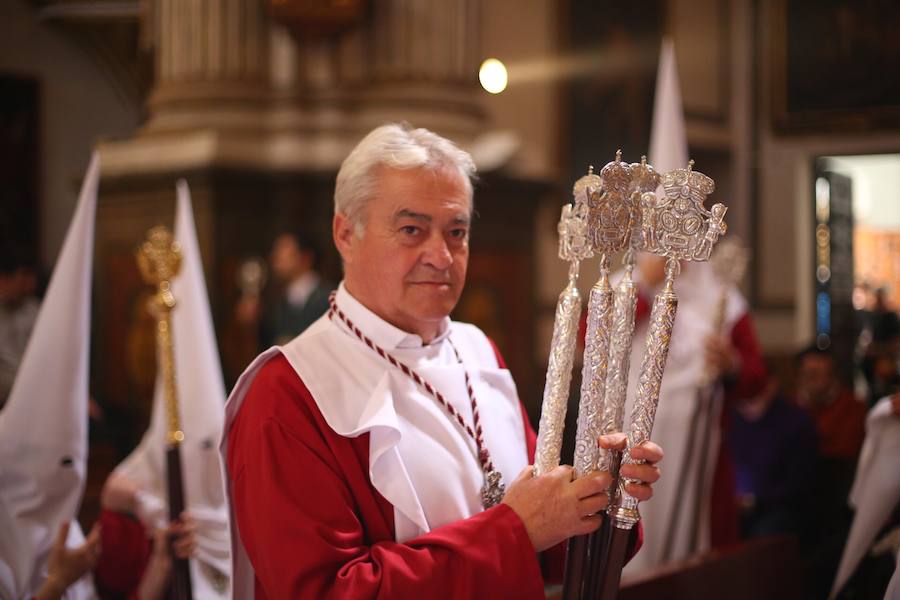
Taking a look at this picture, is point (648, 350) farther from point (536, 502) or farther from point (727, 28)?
point (727, 28)

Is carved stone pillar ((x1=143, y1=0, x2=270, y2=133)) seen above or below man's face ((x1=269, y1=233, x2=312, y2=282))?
above

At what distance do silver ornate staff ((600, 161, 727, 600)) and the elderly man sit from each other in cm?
5

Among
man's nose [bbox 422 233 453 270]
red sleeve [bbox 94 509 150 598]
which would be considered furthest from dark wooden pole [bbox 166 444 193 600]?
man's nose [bbox 422 233 453 270]

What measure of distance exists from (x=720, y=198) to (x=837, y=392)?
430cm

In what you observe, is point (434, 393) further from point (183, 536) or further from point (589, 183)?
point (183, 536)

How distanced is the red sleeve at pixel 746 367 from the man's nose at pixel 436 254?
127 inches

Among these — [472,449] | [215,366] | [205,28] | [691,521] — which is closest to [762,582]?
[691,521]

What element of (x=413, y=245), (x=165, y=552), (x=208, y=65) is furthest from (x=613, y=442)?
(x=208, y=65)

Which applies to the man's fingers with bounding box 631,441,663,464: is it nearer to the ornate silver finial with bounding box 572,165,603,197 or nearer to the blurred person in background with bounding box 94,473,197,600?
the ornate silver finial with bounding box 572,165,603,197

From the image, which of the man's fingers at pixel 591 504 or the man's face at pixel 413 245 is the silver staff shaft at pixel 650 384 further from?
the man's face at pixel 413 245

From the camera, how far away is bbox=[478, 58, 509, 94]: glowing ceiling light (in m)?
8.92

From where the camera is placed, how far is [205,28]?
275 inches

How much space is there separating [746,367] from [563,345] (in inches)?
130

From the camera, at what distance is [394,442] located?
79.6 inches
